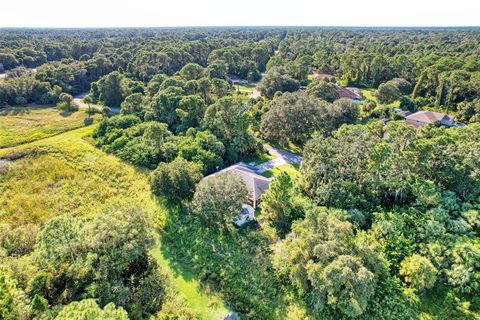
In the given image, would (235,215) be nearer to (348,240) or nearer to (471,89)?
(348,240)

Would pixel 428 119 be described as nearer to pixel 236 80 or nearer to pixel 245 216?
pixel 245 216

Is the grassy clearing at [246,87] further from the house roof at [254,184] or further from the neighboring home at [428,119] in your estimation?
the house roof at [254,184]

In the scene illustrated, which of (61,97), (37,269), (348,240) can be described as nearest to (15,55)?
(61,97)

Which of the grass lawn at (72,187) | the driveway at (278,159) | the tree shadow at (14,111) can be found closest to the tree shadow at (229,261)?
the grass lawn at (72,187)

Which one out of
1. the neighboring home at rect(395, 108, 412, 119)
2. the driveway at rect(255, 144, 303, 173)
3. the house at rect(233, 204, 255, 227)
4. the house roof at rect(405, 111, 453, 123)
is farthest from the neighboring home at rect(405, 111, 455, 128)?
the house at rect(233, 204, 255, 227)

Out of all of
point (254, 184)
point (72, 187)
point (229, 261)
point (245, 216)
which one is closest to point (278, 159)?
point (254, 184)
